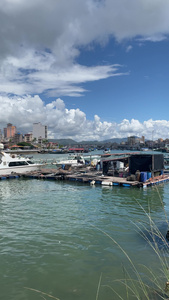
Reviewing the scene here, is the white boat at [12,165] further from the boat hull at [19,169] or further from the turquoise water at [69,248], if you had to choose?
the turquoise water at [69,248]

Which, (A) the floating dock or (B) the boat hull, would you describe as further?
(B) the boat hull

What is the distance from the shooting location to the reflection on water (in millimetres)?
7695

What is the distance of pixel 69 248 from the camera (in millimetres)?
10352

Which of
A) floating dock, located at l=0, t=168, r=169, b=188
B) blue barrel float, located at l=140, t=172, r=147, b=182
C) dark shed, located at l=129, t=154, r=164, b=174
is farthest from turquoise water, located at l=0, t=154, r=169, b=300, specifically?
dark shed, located at l=129, t=154, r=164, b=174

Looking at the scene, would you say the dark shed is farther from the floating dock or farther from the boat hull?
the boat hull

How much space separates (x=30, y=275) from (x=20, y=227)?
5.07 metres

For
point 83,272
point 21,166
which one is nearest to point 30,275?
point 83,272

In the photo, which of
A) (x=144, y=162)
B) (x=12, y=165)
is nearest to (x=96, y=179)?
(x=144, y=162)

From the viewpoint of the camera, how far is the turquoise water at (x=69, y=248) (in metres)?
7.63

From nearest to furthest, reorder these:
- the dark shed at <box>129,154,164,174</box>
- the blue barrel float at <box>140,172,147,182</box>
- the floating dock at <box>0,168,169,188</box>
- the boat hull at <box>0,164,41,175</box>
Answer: the floating dock at <box>0,168,169,188</box> → the blue barrel float at <box>140,172,147,182</box> → the dark shed at <box>129,154,164,174</box> → the boat hull at <box>0,164,41,175</box>

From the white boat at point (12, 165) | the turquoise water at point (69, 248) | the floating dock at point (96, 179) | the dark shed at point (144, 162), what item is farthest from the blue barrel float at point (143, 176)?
the white boat at point (12, 165)

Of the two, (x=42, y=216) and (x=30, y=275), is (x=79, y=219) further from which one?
(x=30, y=275)

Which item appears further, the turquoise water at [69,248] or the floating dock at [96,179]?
the floating dock at [96,179]

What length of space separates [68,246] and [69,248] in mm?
205
